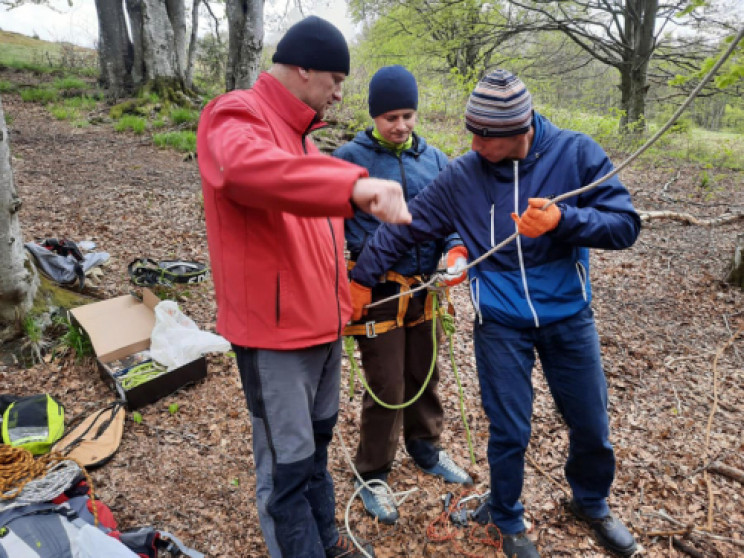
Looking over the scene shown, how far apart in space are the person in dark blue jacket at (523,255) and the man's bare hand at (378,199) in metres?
0.72

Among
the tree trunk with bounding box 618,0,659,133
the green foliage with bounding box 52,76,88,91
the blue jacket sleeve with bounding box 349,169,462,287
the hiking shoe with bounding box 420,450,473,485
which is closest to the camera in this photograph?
the blue jacket sleeve with bounding box 349,169,462,287

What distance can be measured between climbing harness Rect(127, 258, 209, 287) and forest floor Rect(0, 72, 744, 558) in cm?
13

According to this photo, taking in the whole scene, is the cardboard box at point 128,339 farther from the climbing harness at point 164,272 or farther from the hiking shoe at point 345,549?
the hiking shoe at point 345,549

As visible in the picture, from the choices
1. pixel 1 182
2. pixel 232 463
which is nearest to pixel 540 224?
pixel 232 463

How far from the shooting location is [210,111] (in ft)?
4.80

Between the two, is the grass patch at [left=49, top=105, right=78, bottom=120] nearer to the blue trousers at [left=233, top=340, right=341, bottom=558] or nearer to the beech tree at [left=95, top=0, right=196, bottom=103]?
the beech tree at [left=95, top=0, right=196, bottom=103]

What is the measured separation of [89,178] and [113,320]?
4.97 m

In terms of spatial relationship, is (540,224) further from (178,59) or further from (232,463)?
(178,59)

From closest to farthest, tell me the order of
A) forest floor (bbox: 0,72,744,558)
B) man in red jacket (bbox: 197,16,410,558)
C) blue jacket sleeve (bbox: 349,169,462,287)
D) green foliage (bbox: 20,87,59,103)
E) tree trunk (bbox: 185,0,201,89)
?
1. man in red jacket (bbox: 197,16,410,558)
2. blue jacket sleeve (bbox: 349,169,462,287)
3. forest floor (bbox: 0,72,744,558)
4. green foliage (bbox: 20,87,59,103)
5. tree trunk (bbox: 185,0,201,89)

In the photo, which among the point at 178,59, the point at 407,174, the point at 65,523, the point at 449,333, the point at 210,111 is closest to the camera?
the point at 210,111

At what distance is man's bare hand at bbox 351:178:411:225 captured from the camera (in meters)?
1.21

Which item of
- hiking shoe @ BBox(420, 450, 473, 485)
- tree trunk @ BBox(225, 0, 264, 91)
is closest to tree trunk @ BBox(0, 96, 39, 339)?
tree trunk @ BBox(225, 0, 264, 91)

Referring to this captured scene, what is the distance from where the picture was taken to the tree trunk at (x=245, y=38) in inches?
196

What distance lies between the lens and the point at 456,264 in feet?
7.43
